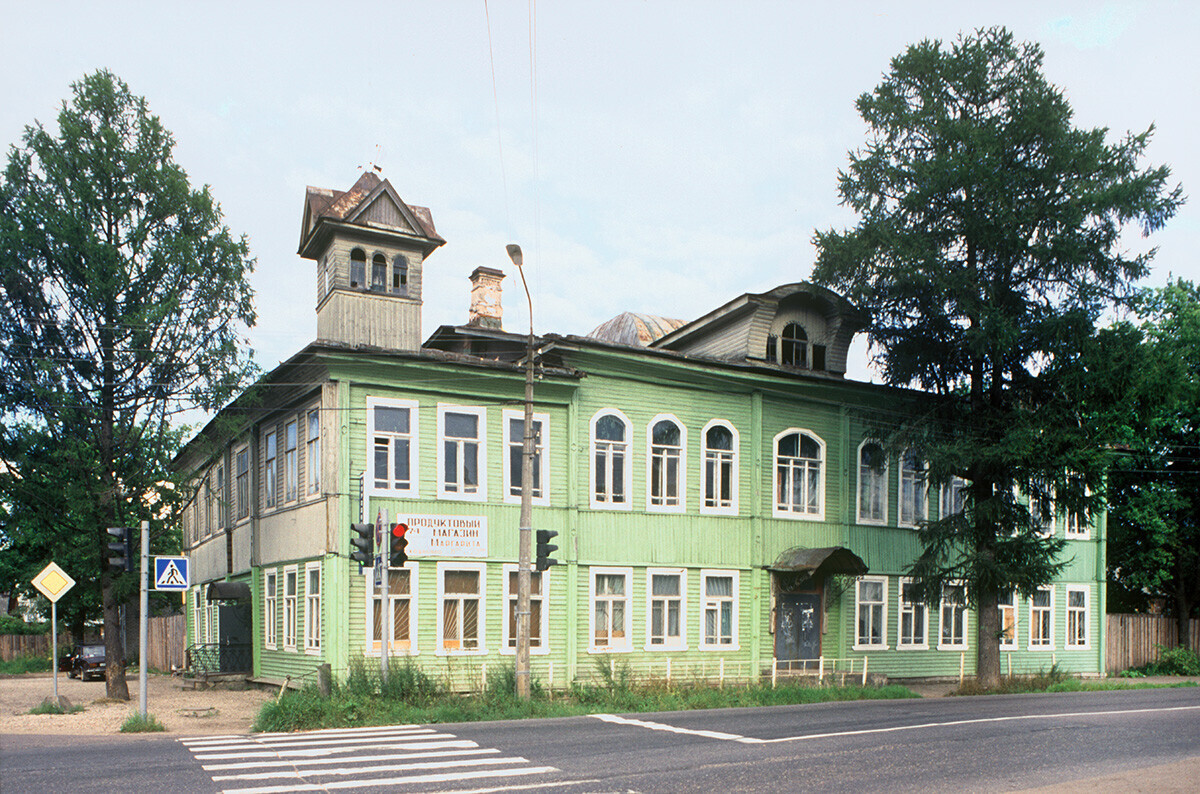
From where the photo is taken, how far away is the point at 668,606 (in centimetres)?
2647

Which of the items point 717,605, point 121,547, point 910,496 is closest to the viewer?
point 121,547

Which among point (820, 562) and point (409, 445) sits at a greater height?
point (409, 445)

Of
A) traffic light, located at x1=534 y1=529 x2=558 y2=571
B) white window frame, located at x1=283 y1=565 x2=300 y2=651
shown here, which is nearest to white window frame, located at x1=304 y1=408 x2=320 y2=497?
white window frame, located at x1=283 y1=565 x2=300 y2=651

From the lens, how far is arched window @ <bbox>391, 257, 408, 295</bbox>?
83.9ft

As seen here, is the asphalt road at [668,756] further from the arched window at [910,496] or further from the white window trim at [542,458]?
the arched window at [910,496]

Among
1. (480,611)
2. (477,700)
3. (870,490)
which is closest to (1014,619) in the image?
(870,490)

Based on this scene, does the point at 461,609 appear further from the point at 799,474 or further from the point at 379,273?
the point at 799,474

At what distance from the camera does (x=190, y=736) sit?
1683cm

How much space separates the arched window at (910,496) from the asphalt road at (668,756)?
1213cm

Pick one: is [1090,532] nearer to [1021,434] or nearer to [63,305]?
[1021,434]

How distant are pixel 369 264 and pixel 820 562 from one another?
13499mm

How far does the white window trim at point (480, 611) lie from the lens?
23391mm

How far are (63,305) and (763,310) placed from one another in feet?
58.8

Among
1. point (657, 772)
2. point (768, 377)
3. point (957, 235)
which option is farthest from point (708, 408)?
point (657, 772)
